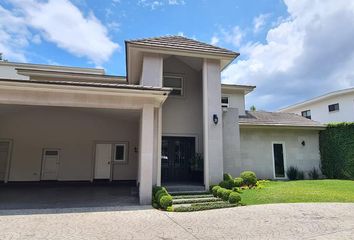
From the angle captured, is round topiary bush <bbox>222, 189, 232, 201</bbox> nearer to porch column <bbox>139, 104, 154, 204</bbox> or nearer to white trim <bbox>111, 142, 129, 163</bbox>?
porch column <bbox>139, 104, 154, 204</bbox>

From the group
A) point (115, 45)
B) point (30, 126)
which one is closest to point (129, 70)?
point (115, 45)

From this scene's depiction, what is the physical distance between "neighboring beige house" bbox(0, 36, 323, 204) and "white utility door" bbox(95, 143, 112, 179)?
0.06m

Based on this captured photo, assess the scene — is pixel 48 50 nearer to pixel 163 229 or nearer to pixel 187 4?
pixel 187 4

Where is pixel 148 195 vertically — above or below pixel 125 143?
below

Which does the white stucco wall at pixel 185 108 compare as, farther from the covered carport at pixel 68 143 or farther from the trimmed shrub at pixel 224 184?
the trimmed shrub at pixel 224 184

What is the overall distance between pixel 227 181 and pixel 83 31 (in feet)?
40.6

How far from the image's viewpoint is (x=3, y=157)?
14969 millimetres

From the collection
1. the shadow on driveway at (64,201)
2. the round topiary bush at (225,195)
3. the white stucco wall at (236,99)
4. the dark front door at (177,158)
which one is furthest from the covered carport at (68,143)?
the white stucco wall at (236,99)

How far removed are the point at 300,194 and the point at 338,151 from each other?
765 cm

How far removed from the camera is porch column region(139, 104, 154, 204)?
927cm

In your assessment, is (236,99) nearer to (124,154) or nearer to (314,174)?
(314,174)

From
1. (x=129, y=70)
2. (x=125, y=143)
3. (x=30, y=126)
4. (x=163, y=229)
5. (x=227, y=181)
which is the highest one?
(x=129, y=70)

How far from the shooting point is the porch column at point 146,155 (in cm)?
927

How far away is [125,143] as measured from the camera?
1631cm
